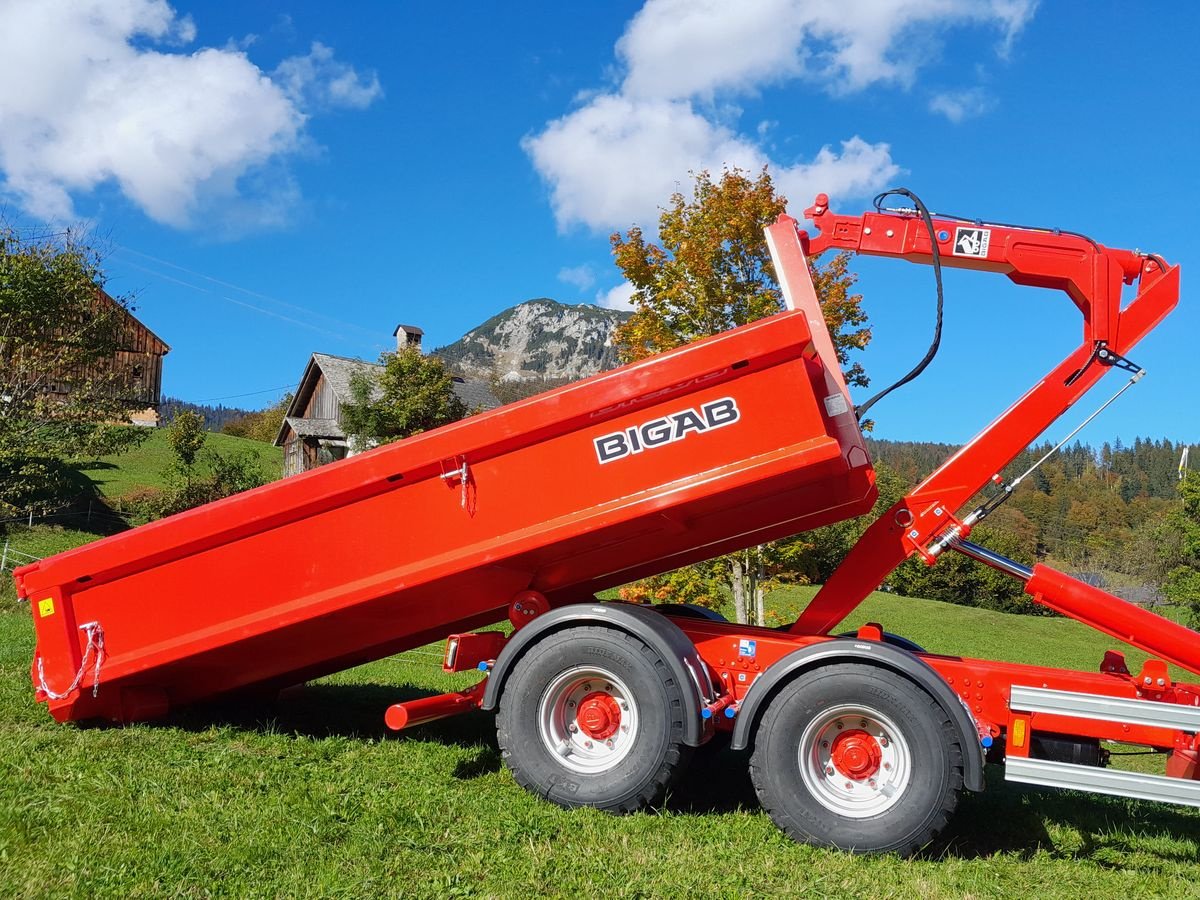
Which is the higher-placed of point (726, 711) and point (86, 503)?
point (86, 503)

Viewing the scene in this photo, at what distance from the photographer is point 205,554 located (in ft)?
17.4

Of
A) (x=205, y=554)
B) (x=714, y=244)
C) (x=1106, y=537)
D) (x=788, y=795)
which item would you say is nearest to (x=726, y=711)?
(x=788, y=795)

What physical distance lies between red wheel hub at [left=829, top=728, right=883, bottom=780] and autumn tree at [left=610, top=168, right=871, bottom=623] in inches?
315

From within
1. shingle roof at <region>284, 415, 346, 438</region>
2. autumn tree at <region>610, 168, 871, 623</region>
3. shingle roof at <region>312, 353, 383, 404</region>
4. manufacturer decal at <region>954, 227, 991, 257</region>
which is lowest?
manufacturer decal at <region>954, 227, 991, 257</region>

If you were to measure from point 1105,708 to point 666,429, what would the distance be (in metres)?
2.54

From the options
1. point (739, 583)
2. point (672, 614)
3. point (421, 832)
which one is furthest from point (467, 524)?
point (739, 583)

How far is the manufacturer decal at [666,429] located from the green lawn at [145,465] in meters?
25.7

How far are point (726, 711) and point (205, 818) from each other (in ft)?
8.59

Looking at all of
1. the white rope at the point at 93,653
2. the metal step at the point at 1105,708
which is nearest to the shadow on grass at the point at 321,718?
the white rope at the point at 93,653

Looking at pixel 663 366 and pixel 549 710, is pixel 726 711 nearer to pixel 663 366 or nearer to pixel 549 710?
pixel 549 710

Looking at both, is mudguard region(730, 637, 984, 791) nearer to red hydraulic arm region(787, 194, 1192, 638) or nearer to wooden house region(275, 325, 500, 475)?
red hydraulic arm region(787, 194, 1192, 638)

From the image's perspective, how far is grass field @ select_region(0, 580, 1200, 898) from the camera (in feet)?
12.1

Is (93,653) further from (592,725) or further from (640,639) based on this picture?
(640,639)

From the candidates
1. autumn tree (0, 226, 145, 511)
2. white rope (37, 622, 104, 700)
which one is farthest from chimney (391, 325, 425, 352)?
white rope (37, 622, 104, 700)
